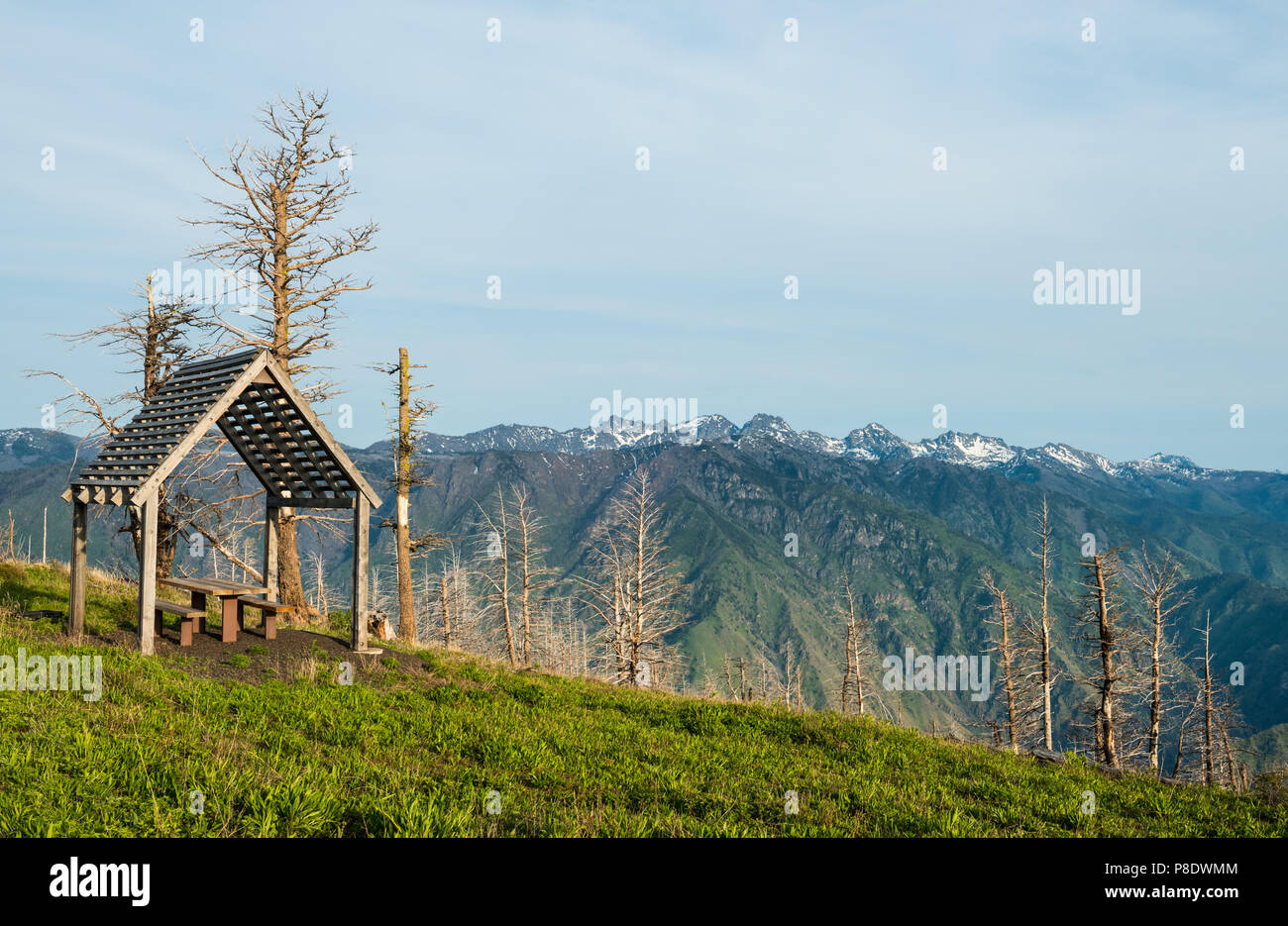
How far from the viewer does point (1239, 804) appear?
10320 mm

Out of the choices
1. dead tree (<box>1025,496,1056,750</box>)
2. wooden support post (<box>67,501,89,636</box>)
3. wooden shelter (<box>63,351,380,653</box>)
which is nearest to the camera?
wooden shelter (<box>63,351,380,653</box>)

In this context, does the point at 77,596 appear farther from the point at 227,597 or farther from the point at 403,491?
the point at 403,491

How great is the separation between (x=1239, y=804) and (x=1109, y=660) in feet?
82.9

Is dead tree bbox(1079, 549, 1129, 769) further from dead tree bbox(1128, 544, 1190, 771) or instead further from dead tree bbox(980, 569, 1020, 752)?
dead tree bbox(980, 569, 1020, 752)

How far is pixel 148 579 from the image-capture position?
44.1 ft

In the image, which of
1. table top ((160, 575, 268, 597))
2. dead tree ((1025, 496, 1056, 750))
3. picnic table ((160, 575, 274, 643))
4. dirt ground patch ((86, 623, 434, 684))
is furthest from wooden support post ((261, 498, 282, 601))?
dead tree ((1025, 496, 1056, 750))

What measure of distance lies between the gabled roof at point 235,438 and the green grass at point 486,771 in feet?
10.1

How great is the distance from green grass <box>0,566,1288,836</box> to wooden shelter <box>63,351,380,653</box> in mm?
2229

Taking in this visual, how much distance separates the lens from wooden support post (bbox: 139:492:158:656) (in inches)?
521

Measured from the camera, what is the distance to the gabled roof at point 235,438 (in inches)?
557

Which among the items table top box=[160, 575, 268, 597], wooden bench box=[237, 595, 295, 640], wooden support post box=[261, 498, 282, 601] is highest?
wooden support post box=[261, 498, 282, 601]

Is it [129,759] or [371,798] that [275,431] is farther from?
[371,798]

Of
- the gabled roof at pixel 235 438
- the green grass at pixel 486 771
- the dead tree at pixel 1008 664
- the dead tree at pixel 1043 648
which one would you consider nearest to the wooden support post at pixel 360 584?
the gabled roof at pixel 235 438
